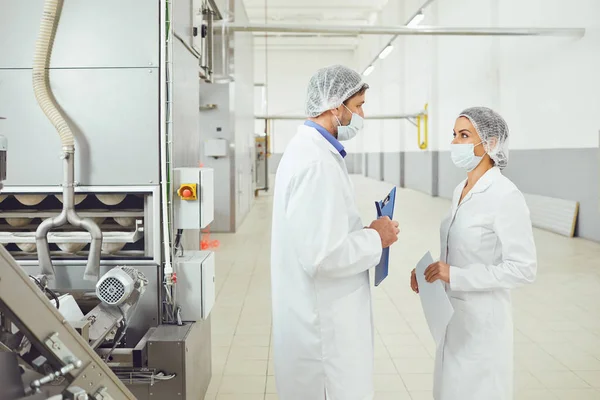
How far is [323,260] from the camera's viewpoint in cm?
158

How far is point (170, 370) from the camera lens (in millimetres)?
2145

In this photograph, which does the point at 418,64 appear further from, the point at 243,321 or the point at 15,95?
the point at 15,95

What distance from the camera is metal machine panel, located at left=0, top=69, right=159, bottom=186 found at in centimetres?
226

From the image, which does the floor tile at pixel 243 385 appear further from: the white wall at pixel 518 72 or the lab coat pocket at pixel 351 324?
the white wall at pixel 518 72

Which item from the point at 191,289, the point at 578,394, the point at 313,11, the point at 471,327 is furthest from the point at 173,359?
the point at 313,11

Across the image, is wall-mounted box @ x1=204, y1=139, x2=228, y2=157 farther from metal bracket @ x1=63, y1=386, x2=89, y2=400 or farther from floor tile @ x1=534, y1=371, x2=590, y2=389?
metal bracket @ x1=63, y1=386, x2=89, y2=400

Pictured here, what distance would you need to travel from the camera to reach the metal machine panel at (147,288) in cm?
230

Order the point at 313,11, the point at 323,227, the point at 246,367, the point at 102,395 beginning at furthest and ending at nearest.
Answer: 1. the point at 313,11
2. the point at 246,367
3. the point at 323,227
4. the point at 102,395

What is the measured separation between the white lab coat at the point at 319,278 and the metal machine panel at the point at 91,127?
2.70 feet

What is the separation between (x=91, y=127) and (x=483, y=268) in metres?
1.71

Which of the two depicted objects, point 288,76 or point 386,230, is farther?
point 288,76

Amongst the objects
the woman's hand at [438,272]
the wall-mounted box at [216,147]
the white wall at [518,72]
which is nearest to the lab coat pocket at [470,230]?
the woman's hand at [438,272]

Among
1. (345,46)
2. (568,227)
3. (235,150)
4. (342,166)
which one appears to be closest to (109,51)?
(342,166)

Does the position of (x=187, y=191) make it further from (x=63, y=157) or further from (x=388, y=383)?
(x=388, y=383)
